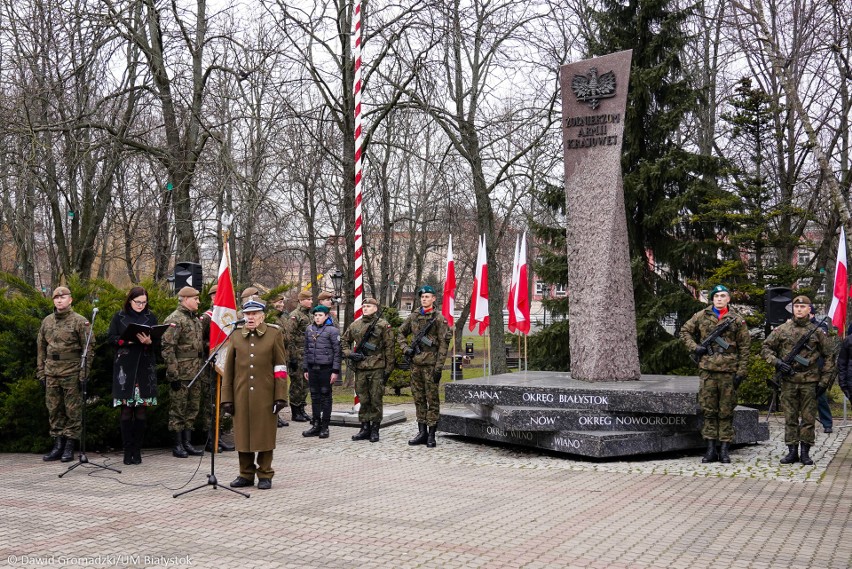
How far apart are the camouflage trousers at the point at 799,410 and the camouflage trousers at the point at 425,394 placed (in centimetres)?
448

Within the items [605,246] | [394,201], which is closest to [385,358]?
[605,246]

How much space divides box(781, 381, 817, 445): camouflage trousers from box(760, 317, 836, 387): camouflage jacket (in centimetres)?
10

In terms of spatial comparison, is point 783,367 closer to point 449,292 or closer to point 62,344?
point 449,292

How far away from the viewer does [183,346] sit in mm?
10359

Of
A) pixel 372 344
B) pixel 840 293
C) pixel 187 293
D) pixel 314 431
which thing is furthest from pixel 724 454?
pixel 187 293

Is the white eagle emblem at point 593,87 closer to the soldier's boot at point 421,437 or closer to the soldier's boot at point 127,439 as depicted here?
the soldier's boot at point 421,437

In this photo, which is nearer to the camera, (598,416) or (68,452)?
(68,452)

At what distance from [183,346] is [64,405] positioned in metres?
1.57

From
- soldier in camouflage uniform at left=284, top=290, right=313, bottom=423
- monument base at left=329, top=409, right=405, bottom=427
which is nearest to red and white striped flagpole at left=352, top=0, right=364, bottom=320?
soldier in camouflage uniform at left=284, top=290, right=313, bottom=423

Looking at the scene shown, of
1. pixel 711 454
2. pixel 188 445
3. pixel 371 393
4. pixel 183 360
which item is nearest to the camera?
pixel 711 454

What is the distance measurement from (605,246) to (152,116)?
13.9 m

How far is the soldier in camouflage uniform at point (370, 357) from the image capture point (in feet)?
39.3

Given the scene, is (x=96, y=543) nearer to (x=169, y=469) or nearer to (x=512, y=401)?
(x=169, y=469)

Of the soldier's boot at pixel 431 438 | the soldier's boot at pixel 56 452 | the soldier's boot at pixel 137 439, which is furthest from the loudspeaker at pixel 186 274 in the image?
the soldier's boot at pixel 431 438
